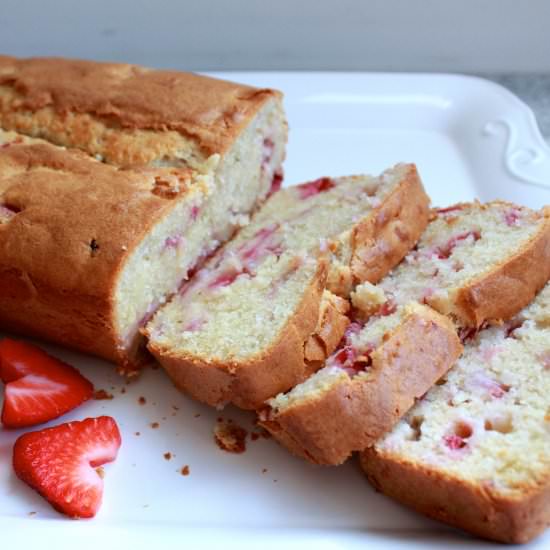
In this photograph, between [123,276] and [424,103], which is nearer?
[123,276]

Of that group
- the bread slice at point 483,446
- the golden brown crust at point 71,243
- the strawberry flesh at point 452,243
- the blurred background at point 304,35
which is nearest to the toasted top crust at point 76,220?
the golden brown crust at point 71,243

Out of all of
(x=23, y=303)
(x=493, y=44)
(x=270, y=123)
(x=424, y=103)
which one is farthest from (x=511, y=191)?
(x=23, y=303)

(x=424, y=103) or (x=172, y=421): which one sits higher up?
(x=424, y=103)

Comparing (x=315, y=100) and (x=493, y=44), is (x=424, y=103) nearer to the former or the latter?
(x=315, y=100)

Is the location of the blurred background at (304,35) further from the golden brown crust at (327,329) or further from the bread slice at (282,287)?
the golden brown crust at (327,329)

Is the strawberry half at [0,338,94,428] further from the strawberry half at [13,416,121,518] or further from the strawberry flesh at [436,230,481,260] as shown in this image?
the strawberry flesh at [436,230,481,260]

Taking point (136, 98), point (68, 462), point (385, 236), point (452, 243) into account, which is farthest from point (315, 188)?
point (68, 462)

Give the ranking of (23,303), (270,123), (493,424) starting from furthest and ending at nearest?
(270,123), (23,303), (493,424)
